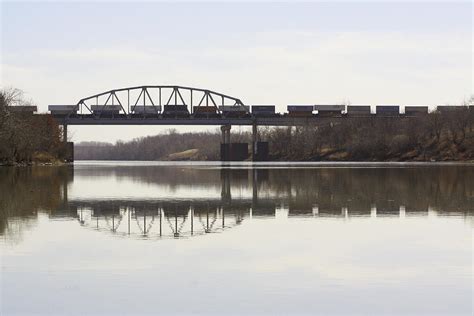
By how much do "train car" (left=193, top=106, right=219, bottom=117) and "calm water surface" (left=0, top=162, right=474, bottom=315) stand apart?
147 m

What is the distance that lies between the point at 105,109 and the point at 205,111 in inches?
909

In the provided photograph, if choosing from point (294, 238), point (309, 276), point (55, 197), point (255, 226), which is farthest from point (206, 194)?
point (309, 276)

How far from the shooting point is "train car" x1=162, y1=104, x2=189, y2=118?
17800cm

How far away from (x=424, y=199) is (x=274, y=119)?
140m

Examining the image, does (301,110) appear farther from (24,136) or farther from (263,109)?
(24,136)

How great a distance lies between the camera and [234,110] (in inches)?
7234

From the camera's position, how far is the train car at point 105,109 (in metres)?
180

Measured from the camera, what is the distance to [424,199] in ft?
114

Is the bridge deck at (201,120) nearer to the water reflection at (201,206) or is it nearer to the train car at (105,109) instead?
the train car at (105,109)

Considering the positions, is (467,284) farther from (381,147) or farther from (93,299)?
(381,147)

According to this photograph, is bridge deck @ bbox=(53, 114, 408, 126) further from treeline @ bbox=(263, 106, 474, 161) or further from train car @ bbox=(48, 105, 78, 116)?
train car @ bbox=(48, 105, 78, 116)

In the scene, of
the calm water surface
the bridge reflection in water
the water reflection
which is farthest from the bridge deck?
the calm water surface

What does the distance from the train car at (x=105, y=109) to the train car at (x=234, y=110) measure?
2375cm

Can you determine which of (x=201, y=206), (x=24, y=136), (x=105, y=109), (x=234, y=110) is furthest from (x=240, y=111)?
(x=201, y=206)
